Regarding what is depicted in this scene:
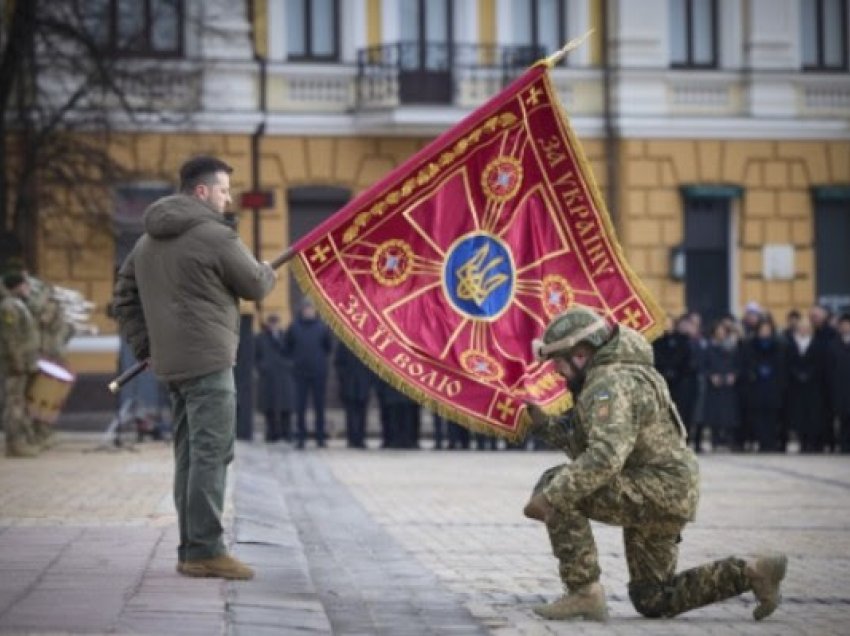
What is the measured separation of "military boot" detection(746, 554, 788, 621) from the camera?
10.1m

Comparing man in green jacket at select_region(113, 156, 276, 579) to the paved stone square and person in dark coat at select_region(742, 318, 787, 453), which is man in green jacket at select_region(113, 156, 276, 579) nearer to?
the paved stone square

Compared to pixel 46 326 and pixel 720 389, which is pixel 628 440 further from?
pixel 720 389

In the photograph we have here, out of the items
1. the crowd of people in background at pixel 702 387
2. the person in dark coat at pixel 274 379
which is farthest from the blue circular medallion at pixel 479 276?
the person in dark coat at pixel 274 379

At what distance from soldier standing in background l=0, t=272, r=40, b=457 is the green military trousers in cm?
1300

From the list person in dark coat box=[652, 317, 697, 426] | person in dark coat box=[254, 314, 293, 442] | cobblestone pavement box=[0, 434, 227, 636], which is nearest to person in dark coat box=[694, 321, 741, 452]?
person in dark coat box=[652, 317, 697, 426]

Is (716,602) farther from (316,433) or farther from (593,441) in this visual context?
(316,433)

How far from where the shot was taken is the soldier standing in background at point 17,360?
77.3 ft

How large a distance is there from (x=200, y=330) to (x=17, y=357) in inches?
526

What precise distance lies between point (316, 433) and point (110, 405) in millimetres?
5551

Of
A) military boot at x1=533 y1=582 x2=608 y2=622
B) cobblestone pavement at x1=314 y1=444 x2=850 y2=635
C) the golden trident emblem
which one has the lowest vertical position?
cobblestone pavement at x1=314 y1=444 x2=850 y2=635

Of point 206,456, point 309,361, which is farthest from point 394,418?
point 206,456

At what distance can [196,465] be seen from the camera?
10.7 m

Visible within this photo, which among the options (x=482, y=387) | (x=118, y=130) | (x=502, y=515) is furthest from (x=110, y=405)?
(x=482, y=387)

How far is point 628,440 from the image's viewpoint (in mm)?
9891
